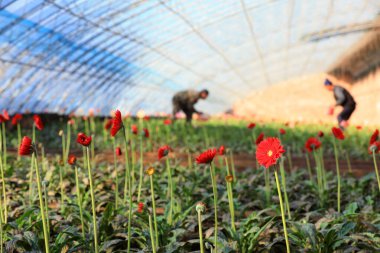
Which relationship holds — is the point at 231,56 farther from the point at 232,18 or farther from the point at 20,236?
the point at 20,236

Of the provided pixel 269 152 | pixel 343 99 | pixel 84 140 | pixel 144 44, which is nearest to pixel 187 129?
pixel 343 99

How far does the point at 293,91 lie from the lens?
124 feet

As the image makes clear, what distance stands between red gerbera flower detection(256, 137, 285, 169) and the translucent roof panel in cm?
1008

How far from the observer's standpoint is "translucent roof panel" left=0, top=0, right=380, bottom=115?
45.9 ft

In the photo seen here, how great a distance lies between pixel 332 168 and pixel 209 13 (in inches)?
434

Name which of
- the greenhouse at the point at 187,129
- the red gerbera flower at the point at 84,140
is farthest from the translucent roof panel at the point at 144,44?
the red gerbera flower at the point at 84,140

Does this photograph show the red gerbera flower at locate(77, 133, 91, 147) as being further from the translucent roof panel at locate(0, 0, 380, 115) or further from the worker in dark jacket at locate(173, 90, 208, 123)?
the translucent roof panel at locate(0, 0, 380, 115)

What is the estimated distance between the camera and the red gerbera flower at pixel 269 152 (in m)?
2.20

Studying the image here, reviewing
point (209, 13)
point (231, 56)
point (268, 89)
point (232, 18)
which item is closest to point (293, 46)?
point (231, 56)

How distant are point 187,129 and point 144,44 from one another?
772 centimetres

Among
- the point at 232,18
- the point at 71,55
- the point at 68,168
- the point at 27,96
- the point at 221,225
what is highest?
the point at 232,18

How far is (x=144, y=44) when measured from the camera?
18844 millimetres

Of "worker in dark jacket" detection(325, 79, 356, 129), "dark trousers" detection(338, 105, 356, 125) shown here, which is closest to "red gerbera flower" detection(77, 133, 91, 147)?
"worker in dark jacket" detection(325, 79, 356, 129)

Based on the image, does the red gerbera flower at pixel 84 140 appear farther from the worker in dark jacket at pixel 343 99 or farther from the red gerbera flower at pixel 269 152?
the worker in dark jacket at pixel 343 99
